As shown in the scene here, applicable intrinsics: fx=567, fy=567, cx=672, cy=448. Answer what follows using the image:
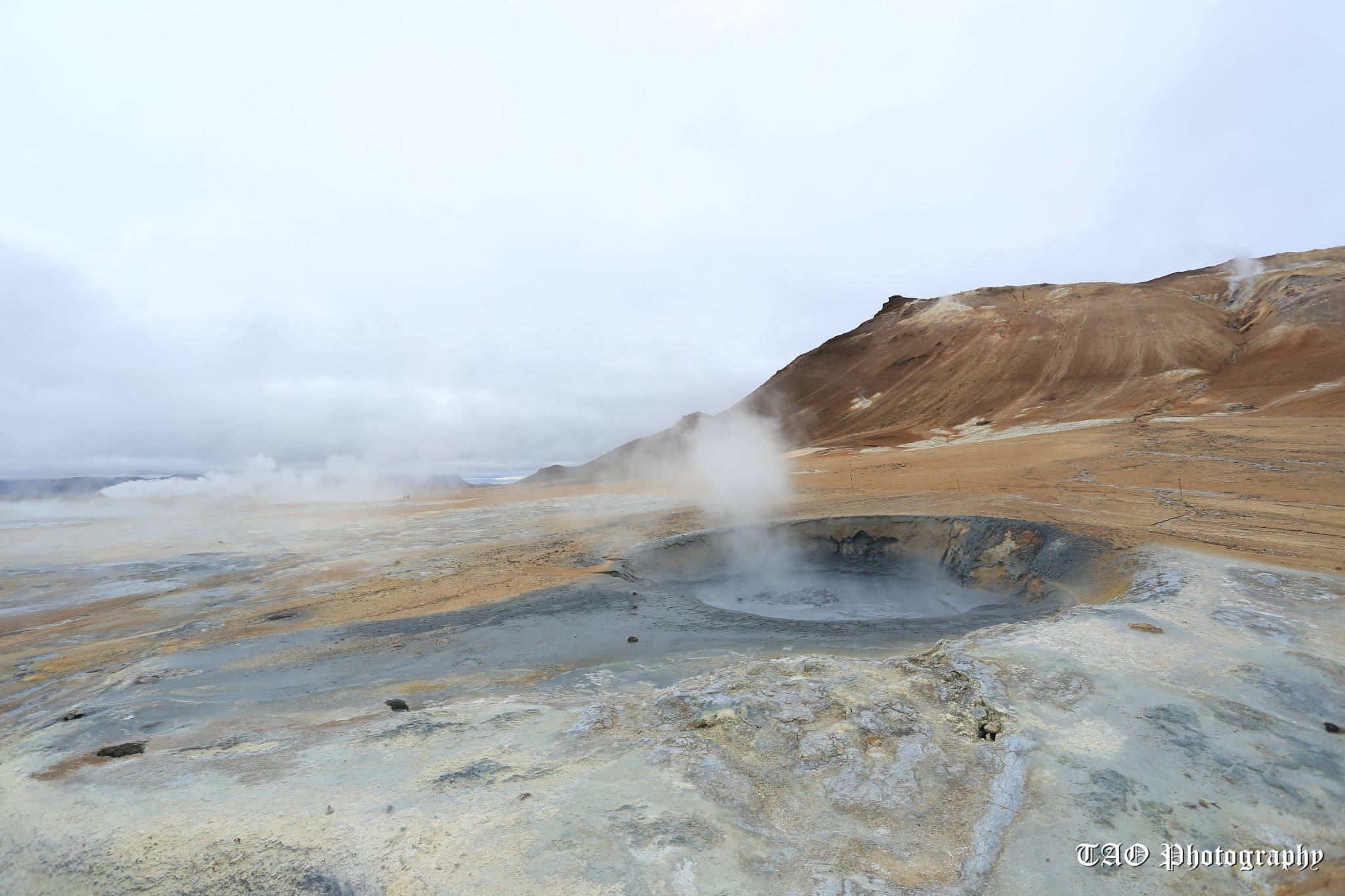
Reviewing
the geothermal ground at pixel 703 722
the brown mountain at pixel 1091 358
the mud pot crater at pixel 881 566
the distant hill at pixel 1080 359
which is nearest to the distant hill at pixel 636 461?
the distant hill at pixel 1080 359

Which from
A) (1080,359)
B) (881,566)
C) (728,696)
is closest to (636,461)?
(1080,359)

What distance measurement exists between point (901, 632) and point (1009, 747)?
11.7ft

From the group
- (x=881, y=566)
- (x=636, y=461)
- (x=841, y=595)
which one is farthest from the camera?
(x=636, y=461)

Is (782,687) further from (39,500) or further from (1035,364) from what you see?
(39,500)

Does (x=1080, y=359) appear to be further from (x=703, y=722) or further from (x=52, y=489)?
(x=52, y=489)

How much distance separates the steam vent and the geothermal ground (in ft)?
0.09

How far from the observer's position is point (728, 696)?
444cm

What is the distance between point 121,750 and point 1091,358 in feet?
137

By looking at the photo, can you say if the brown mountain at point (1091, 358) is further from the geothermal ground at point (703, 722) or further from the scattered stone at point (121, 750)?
the scattered stone at point (121, 750)

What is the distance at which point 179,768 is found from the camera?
3797 mm

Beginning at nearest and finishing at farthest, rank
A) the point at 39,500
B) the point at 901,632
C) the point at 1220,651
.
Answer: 1. the point at 1220,651
2. the point at 901,632
3. the point at 39,500

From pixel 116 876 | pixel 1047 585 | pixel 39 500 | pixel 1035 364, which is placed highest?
pixel 1035 364

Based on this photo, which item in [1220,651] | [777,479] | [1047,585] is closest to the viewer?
[1220,651]

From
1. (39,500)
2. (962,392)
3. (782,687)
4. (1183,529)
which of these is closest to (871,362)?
(962,392)
